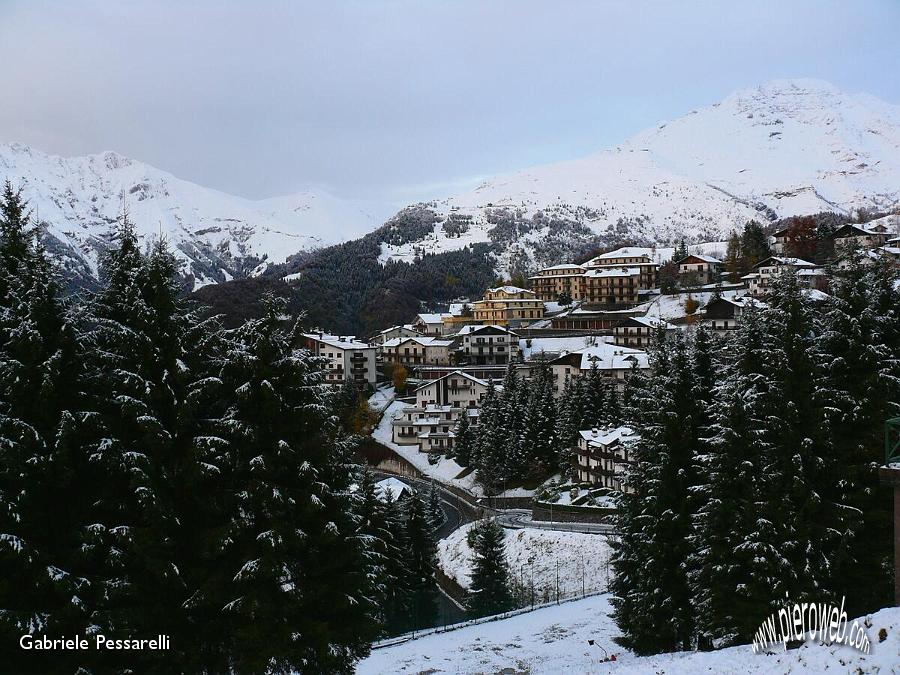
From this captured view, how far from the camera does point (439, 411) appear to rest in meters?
84.7

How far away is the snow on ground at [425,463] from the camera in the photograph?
70125 mm

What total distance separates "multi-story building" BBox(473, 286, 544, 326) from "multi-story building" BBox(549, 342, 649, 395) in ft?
100

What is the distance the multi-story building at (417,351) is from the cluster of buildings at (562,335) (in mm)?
155

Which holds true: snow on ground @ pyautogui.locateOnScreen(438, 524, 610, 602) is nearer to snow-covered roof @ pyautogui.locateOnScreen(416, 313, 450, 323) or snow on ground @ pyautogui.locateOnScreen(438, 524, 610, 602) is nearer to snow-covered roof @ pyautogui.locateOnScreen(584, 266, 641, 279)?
snow-covered roof @ pyautogui.locateOnScreen(584, 266, 641, 279)

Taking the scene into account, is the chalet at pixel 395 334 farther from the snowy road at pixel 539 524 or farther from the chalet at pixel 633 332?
the snowy road at pixel 539 524


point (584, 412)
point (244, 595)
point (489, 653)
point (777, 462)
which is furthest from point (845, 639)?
point (584, 412)

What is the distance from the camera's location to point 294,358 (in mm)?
16812

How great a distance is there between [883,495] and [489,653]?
15682 mm

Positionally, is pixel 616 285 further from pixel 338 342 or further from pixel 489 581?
pixel 489 581

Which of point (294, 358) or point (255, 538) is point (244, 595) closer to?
point (255, 538)

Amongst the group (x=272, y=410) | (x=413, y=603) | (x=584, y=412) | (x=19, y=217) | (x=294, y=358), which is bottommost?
(x=413, y=603)

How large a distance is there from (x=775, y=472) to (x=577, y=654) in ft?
42.0

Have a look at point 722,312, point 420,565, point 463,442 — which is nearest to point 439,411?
point 463,442

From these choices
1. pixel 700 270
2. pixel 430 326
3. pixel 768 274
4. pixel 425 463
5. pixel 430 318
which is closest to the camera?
pixel 425 463
